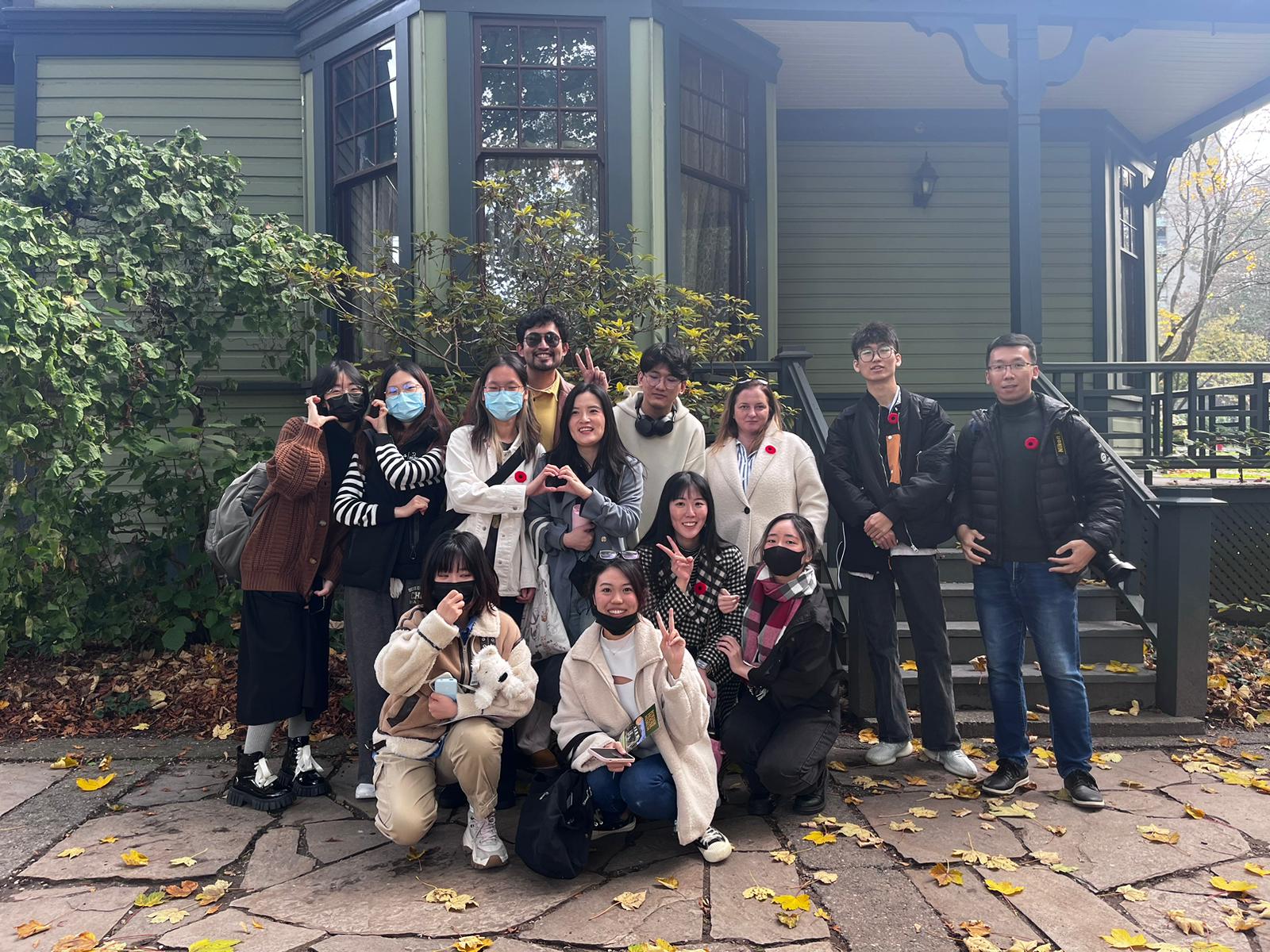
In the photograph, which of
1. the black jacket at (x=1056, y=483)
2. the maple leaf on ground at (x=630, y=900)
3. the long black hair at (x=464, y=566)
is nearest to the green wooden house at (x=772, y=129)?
the black jacket at (x=1056, y=483)

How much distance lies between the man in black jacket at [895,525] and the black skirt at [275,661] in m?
2.42

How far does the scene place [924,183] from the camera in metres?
9.23

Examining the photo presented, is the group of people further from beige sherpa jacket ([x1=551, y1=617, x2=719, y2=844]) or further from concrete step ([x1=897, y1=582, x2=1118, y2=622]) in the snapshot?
concrete step ([x1=897, y1=582, x2=1118, y2=622])

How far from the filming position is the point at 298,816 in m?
3.87

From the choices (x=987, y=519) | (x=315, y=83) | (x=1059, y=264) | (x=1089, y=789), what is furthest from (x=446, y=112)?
(x=1059, y=264)

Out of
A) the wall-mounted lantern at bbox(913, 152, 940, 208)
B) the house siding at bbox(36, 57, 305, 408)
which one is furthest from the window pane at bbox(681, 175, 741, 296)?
the house siding at bbox(36, 57, 305, 408)

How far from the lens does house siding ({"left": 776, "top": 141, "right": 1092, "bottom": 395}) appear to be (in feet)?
30.4

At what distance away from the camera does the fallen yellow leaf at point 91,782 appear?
418 centimetres

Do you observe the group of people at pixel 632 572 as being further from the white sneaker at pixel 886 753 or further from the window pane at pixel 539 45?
the window pane at pixel 539 45

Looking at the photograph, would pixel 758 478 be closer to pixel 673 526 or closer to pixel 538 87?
pixel 673 526

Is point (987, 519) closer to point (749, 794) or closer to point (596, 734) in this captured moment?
point (749, 794)

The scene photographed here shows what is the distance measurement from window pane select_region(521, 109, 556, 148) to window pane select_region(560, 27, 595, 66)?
15.7 inches

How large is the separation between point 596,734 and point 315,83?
612 centimetres

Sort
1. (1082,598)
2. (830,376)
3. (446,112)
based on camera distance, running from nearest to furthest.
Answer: (1082,598) < (446,112) < (830,376)
